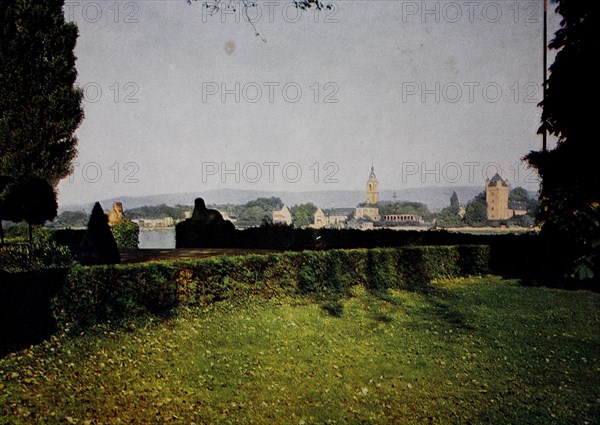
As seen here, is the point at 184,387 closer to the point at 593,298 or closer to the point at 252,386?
the point at 252,386

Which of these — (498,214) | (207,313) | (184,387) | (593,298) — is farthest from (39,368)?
(498,214)

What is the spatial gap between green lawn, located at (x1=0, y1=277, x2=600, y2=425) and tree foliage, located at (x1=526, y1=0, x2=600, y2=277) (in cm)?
448

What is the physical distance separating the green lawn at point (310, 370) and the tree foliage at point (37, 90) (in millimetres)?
21850

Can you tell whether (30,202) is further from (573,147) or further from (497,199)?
(497,199)

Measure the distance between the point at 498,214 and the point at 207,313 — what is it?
17779 cm

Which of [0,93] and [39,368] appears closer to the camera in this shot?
[39,368]

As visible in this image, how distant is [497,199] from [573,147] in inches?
6599

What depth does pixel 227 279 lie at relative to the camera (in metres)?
11.2

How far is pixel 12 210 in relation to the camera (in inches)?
821

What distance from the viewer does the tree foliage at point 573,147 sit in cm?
1455

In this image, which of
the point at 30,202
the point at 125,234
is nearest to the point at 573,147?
the point at 30,202

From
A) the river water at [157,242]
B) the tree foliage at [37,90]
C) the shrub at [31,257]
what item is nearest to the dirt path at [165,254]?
the shrub at [31,257]

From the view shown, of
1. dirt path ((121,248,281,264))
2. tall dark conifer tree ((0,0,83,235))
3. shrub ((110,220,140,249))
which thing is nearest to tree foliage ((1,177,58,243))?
tall dark conifer tree ((0,0,83,235))

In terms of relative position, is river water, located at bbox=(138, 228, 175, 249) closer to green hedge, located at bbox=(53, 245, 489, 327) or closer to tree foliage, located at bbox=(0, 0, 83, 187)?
tree foliage, located at bbox=(0, 0, 83, 187)
